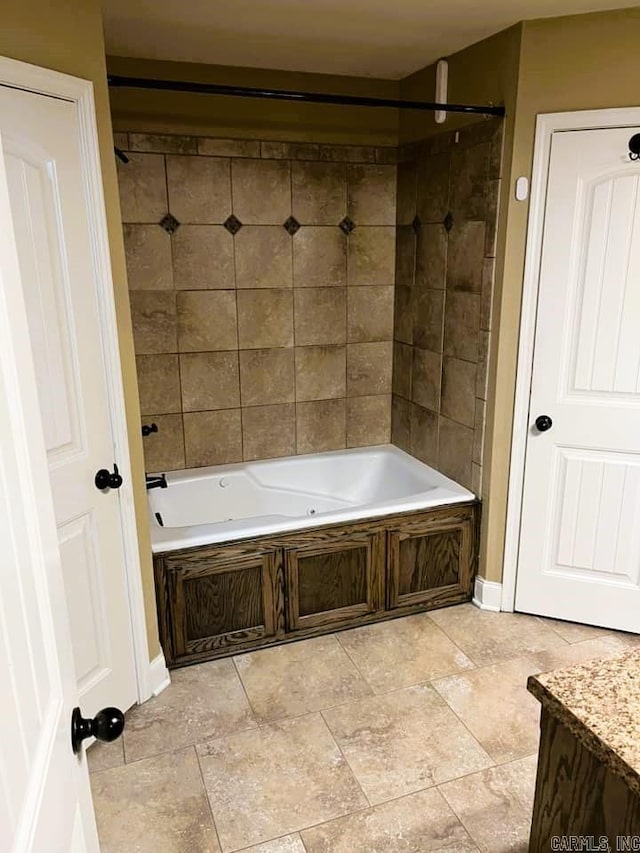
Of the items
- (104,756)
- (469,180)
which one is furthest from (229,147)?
(104,756)

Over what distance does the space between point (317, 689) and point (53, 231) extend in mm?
1897

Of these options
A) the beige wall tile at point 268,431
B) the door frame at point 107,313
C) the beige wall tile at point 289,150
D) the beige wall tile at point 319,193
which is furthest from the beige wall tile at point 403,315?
the door frame at point 107,313

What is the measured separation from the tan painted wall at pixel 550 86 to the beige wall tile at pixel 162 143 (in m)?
1.50

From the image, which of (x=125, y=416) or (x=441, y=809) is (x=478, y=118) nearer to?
(x=125, y=416)

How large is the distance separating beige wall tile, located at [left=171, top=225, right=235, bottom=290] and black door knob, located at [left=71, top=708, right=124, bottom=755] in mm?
2531

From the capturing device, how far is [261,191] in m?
3.23

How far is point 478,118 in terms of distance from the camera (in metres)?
2.74

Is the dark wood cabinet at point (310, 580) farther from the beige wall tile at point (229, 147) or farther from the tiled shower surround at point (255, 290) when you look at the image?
the beige wall tile at point (229, 147)

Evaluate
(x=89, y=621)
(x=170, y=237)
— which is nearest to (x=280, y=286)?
(x=170, y=237)

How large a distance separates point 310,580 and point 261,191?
1.94 meters

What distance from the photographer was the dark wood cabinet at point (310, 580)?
2.60 metres

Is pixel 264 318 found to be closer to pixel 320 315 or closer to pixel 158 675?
pixel 320 315

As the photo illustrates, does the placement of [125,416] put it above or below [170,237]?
below

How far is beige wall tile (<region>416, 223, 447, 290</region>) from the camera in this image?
10.2 ft
